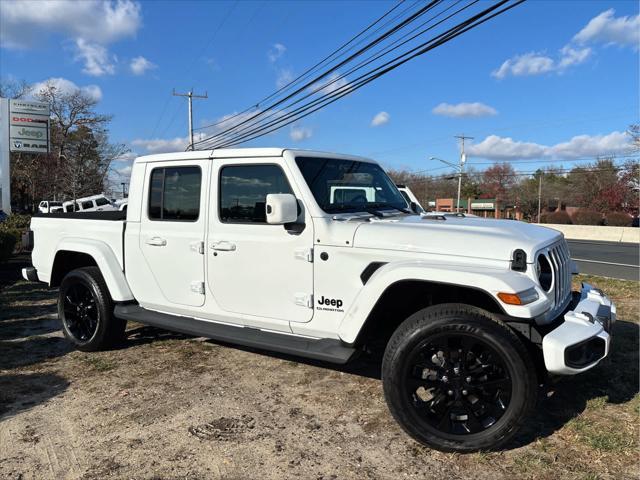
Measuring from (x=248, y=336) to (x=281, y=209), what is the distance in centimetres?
111

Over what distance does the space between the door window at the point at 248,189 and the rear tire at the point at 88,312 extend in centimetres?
173

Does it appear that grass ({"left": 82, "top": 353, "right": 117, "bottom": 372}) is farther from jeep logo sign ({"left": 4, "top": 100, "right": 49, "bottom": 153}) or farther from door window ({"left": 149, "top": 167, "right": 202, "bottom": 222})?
jeep logo sign ({"left": 4, "top": 100, "right": 49, "bottom": 153})

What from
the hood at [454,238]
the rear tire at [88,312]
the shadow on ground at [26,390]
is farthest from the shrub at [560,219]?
the shadow on ground at [26,390]

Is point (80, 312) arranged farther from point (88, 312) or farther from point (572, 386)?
point (572, 386)

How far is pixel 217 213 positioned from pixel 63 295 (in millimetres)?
2355

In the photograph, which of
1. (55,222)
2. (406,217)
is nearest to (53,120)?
(55,222)

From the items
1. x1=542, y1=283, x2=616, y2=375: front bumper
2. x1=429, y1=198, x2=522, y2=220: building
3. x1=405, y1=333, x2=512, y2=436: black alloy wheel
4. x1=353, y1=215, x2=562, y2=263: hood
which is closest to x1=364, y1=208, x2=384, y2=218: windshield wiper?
x1=353, y1=215, x2=562, y2=263: hood

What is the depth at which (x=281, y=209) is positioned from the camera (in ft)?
11.4

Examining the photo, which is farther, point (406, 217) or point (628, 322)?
point (628, 322)

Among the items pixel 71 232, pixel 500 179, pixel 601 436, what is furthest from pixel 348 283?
pixel 500 179

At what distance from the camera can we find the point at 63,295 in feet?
17.6

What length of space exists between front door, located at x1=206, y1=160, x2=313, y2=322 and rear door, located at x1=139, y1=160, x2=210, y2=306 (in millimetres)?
158

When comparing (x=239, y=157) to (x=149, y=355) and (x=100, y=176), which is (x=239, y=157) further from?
(x=100, y=176)

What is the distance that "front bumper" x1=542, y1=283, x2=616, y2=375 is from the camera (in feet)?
9.44
